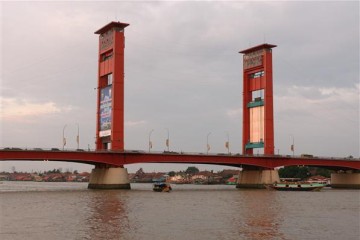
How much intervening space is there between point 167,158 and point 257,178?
2307 centimetres

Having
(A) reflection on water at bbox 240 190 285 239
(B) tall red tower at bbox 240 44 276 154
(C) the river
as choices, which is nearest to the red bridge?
(B) tall red tower at bbox 240 44 276 154

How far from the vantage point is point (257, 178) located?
112000 mm

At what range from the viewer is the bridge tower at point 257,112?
113 m

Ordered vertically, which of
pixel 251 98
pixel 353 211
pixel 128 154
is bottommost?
pixel 353 211

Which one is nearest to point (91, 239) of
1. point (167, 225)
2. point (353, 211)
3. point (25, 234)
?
point (25, 234)

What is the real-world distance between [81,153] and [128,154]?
9.18 meters

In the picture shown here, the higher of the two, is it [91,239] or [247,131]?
[247,131]

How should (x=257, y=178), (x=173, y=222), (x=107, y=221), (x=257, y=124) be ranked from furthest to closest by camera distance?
(x=257, y=124), (x=257, y=178), (x=173, y=222), (x=107, y=221)

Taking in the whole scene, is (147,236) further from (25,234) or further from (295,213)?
(295,213)

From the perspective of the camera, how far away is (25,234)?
34.7 metres

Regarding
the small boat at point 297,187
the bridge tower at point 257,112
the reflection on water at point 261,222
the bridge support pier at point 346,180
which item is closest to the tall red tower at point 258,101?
the bridge tower at point 257,112

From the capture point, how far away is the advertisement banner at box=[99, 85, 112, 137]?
9697cm

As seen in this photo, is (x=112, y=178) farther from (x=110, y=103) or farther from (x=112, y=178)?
(x=110, y=103)

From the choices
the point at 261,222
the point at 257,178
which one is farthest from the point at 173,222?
the point at 257,178
